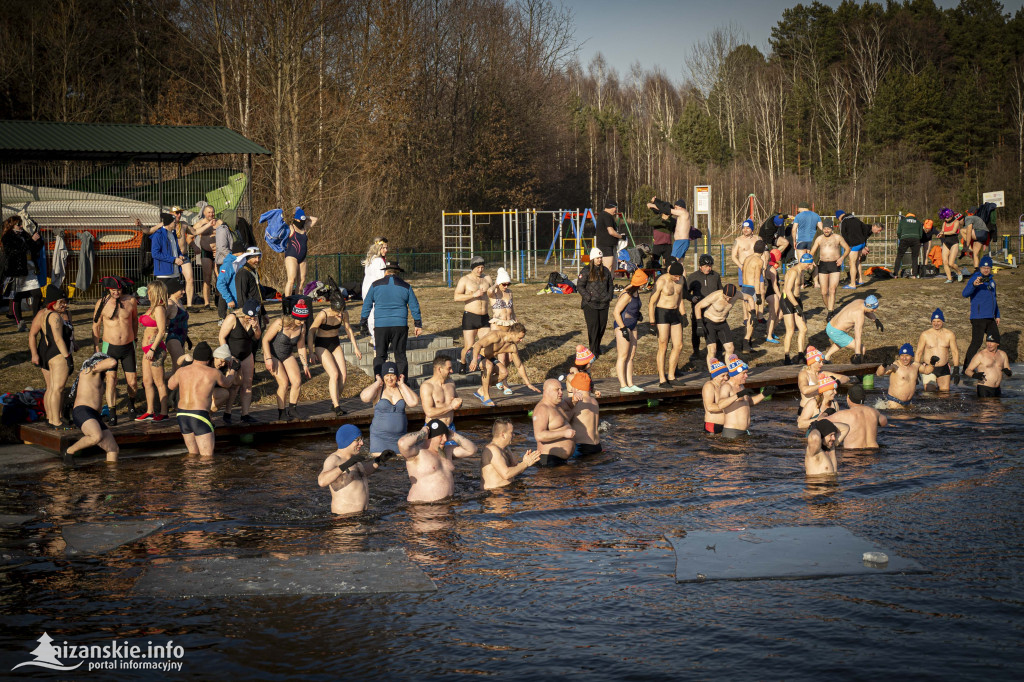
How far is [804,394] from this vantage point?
11680mm

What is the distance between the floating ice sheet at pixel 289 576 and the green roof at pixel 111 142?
13041mm

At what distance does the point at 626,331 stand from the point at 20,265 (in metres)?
9.68

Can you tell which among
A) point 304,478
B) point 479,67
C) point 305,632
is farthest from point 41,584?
point 479,67

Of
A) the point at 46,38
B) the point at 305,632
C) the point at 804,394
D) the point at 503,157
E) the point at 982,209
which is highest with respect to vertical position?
the point at 46,38

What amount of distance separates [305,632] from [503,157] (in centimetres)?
3683

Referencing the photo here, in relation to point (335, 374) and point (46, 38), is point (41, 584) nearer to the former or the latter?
point (335, 374)

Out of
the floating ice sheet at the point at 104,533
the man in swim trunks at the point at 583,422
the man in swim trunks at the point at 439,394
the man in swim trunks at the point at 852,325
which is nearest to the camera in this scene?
the floating ice sheet at the point at 104,533

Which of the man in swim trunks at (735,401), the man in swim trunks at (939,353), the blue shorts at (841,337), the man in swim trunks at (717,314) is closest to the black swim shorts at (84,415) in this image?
the man in swim trunks at (735,401)

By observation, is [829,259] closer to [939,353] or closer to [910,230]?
[939,353]

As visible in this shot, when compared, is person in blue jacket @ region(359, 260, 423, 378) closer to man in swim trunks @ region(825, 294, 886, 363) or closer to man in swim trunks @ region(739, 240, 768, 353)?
man in swim trunks @ region(739, 240, 768, 353)

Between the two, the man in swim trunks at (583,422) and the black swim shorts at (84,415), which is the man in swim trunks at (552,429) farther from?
the black swim shorts at (84,415)

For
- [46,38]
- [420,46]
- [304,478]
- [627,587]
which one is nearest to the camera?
[627,587]

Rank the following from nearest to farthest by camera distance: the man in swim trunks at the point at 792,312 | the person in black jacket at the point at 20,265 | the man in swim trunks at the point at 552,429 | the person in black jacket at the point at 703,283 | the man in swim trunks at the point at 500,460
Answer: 1. the man in swim trunks at the point at 500,460
2. the man in swim trunks at the point at 552,429
3. the person in black jacket at the point at 20,265
4. the person in black jacket at the point at 703,283
5. the man in swim trunks at the point at 792,312

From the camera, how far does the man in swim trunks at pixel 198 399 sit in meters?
10.9
